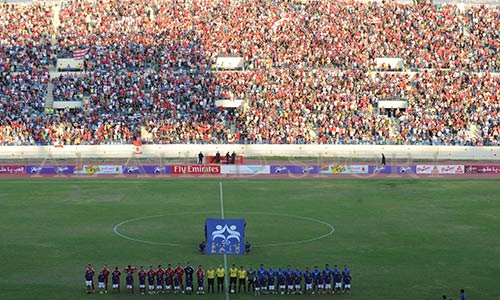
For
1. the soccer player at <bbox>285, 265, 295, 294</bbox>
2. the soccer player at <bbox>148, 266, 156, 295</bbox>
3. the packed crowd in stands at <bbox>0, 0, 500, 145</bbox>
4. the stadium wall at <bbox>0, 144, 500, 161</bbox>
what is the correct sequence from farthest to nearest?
the packed crowd in stands at <bbox>0, 0, 500, 145</bbox> < the stadium wall at <bbox>0, 144, 500, 161</bbox> < the soccer player at <bbox>148, 266, 156, 295</bbox> < the soccer player at <bbox>285, 265, 295, 294</bbox>

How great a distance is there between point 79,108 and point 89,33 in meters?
12.4

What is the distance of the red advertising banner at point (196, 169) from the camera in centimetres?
6612

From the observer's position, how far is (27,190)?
58.1 m

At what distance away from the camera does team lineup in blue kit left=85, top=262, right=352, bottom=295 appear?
3031cm

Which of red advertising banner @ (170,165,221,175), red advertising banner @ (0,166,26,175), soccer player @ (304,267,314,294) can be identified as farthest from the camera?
red advertising banner @ (170,165,221,175)

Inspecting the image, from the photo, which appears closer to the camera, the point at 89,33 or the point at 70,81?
the point at 70,81

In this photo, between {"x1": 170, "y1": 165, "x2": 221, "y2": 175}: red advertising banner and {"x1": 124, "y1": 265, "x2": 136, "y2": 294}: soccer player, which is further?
{"x1": 170, "y1": 165, "x2": 221, "y2": 175}: red advertising banner

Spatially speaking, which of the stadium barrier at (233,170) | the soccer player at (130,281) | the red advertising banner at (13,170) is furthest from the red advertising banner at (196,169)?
the soccer player at (130,281)

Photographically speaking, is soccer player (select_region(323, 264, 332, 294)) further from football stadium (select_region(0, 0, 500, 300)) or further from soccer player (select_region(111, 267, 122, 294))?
soccer player (select_region(111, 267, 122, 294))

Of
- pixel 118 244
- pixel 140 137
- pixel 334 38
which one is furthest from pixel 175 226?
pixel 334 38

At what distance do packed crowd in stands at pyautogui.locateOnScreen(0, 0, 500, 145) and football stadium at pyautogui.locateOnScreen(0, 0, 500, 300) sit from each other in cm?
21

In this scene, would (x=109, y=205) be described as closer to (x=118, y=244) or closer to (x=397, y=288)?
(x=118, y=244)

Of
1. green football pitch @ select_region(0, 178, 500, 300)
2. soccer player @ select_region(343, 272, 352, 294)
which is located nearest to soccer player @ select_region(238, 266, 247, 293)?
green football pitch @ select_region(0, 178, 500, 300)

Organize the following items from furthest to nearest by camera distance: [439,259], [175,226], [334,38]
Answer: [334,38], [175,226], [439,259]
